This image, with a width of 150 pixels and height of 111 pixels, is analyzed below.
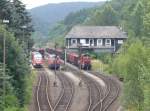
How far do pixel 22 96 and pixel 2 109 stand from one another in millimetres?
7895

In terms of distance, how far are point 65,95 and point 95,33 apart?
58.2 m

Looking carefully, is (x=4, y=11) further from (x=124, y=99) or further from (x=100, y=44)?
(x=100, y=44)

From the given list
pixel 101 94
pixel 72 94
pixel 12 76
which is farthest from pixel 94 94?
pixel 12 76

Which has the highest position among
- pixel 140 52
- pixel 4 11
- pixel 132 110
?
pixel 4 11

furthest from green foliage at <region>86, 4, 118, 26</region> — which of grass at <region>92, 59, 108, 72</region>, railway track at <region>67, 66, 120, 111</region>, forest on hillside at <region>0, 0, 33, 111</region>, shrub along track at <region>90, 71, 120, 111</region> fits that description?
forest on hillside at <region>0, 0, 33, 111</region>

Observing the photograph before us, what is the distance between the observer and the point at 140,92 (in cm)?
4641

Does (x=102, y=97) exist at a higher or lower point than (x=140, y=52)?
lower

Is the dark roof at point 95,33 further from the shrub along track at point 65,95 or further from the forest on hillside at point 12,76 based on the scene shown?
the forest on hillside at point 12,76

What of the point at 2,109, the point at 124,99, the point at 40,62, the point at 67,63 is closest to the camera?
the point at 2,109

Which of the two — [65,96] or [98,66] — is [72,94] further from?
[98,66]

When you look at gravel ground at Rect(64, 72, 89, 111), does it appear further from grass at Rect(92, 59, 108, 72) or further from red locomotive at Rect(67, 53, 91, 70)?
grass at Rect(92, 59, 108, 72)

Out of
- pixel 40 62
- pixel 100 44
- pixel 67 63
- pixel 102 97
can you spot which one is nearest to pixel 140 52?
pixel 102 97

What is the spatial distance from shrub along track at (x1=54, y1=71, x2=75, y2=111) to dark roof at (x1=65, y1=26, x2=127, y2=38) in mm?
39315

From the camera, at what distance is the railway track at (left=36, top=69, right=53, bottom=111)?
50781 millimetres
